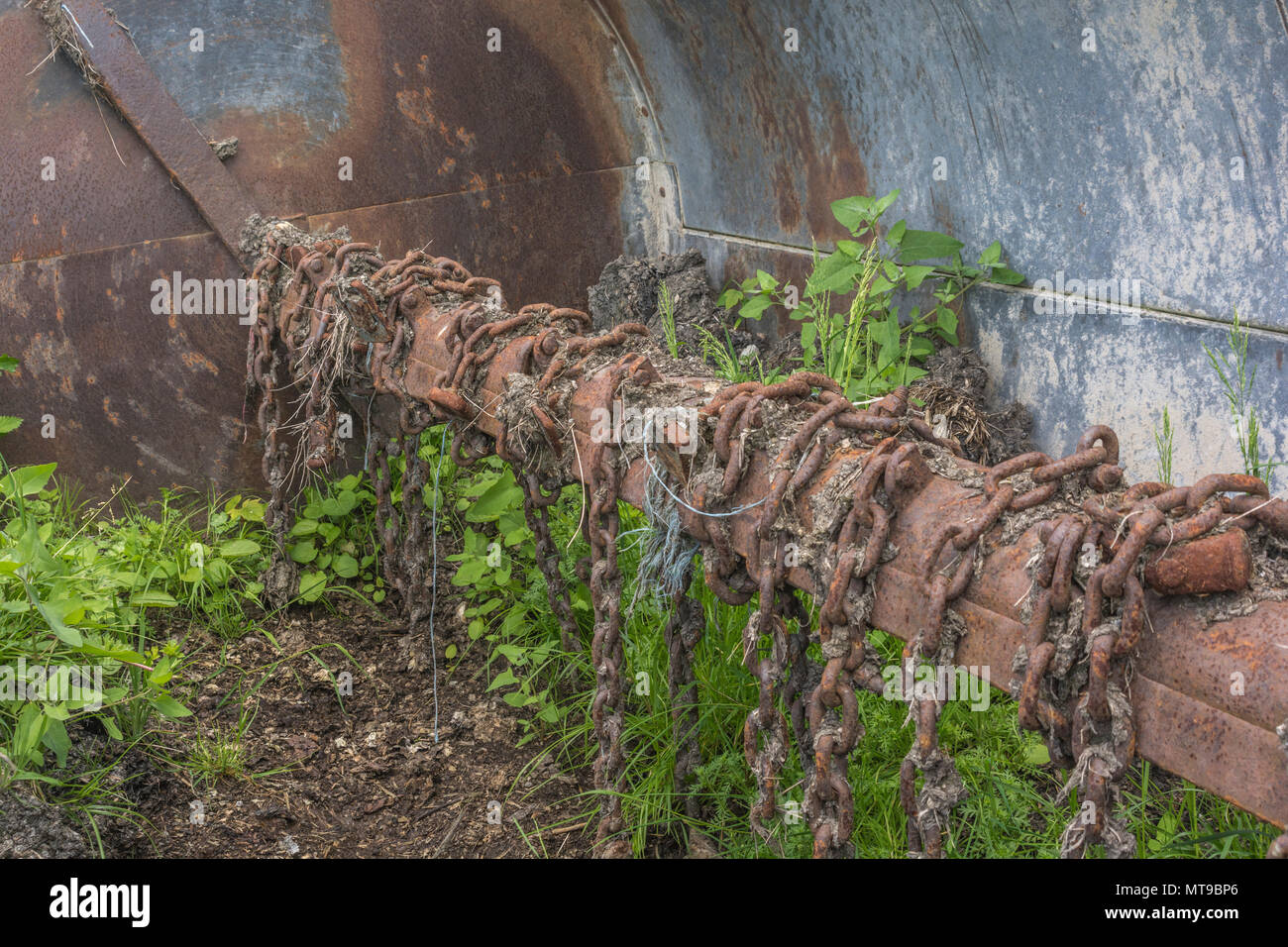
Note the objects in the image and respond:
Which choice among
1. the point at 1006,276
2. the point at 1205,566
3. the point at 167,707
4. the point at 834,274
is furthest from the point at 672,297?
the point at 1205,566

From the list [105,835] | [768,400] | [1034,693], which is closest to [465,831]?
[105,835]

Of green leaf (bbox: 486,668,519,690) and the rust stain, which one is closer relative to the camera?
green leaf (bbox: 486,668,519,690)

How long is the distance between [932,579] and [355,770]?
228cm

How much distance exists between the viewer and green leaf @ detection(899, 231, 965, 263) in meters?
3.44

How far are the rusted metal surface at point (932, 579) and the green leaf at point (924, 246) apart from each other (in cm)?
169

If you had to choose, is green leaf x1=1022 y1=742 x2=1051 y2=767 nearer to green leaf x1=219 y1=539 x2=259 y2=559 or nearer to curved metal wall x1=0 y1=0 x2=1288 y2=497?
curved metal wall x1=0 y1=0 x2=1288 y2=497

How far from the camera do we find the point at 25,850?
7.49 ft

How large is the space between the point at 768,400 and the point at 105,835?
2.15m

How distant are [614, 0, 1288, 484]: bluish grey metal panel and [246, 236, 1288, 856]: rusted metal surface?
4.91 ft

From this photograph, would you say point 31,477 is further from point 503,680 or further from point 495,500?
point 503,680

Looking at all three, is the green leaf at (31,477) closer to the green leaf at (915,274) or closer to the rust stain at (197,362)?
the rust stain at (197,362)

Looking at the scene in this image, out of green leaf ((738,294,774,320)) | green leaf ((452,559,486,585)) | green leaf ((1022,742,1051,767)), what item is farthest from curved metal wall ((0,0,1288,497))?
green leaf ((452,559,486,585))

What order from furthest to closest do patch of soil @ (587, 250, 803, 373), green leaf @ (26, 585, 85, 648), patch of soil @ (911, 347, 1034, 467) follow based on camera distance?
patch of soil @ (587, 250, 803, 373)
patch of soil @ (911, 347, 1034, 467)
green leaf @ (26, 585, 85, 648)

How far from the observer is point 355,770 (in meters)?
3.02
